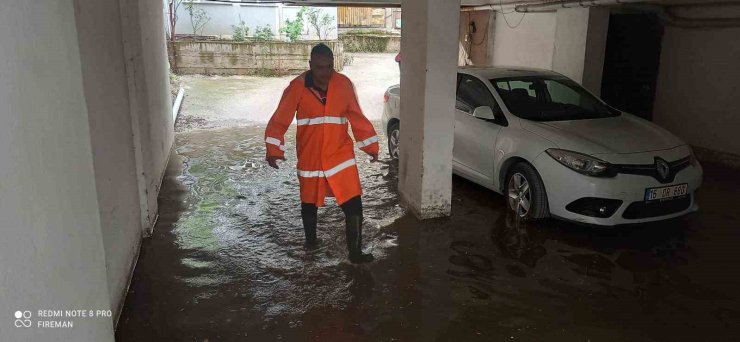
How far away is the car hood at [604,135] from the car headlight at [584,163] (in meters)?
0.06

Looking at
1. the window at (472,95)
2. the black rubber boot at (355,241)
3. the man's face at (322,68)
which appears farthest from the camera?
the window at (472,95)

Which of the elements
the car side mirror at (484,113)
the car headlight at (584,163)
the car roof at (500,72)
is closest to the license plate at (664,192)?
the car headlight at (584,163)

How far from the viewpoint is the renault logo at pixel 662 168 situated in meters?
4.94

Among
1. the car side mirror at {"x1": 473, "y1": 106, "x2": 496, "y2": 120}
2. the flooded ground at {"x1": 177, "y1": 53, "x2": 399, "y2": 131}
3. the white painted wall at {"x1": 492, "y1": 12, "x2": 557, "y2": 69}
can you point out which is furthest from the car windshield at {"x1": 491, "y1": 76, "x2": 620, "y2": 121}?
the flooded ground at {"x1": 177, "y1": 53, "x2": 399, "y2": 131}

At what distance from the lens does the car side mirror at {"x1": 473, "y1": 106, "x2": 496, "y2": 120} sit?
571 cm

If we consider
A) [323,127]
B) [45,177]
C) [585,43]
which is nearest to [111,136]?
[323,127]

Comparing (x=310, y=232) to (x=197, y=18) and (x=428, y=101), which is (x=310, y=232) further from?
(x=197, y=18)

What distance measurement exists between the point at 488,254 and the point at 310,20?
18.5m

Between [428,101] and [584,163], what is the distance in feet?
5.07

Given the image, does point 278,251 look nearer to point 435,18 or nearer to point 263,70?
point 435,18

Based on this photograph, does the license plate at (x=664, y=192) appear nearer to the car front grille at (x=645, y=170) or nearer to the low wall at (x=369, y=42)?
the car front grille at (x=645, y=170)

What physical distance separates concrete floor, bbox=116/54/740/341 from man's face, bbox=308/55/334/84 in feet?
5.01

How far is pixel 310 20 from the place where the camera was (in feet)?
70.9

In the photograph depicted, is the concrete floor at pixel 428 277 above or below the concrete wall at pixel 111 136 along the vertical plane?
below
